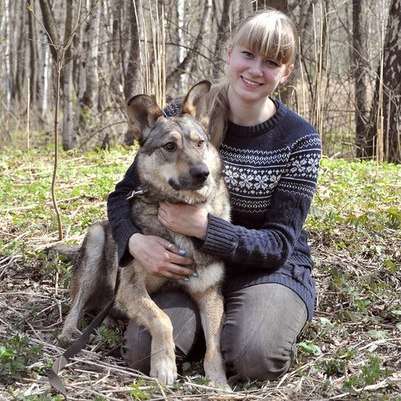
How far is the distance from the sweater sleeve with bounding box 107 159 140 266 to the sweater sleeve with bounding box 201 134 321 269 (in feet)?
1.49

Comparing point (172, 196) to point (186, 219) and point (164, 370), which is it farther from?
point (164, 370)

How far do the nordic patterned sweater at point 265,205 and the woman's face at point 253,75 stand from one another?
0.18m

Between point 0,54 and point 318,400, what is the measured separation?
19.7m

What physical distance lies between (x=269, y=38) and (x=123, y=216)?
131 cm

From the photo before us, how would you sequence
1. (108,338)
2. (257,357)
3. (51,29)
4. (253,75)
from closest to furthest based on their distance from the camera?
1. (257,357)
2. (253,75)
3. (108,338)
4. (51,29)

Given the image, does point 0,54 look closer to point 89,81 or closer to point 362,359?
point 89,81

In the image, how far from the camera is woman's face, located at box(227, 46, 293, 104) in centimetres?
355

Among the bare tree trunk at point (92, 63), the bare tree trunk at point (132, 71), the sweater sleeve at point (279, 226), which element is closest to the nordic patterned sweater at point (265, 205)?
the sweater sleeve at point (279, 226)

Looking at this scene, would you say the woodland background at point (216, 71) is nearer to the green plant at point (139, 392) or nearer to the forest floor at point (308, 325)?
the forest floor at point (308, 325)

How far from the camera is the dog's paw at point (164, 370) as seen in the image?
3.08 m

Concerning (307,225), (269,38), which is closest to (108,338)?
(269,38)

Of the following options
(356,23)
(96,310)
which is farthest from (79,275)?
(356,23)

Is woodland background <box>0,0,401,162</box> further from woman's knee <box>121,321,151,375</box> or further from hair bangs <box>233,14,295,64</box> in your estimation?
woman's knee <box>121,321,151,375</box>

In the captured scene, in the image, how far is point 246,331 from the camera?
3275 millimetres
